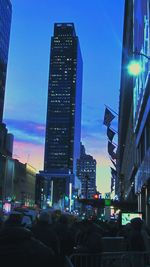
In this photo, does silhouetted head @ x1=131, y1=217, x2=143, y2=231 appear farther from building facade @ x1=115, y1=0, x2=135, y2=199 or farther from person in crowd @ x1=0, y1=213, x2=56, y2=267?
building facade @ x1=115, y1=0, x2=135, y2=199

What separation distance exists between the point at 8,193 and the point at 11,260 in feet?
469

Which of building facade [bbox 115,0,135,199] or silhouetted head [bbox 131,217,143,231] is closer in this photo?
silhouetted head [bbox 131,217,143,231]

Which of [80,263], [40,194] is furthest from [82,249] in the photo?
[40,194]

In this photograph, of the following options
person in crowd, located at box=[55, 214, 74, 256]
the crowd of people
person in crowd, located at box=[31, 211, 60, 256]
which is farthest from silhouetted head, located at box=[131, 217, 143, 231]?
person in crowd, located at box=[31, 211, 60, 256]

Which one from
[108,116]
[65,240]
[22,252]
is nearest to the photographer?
[22,252]

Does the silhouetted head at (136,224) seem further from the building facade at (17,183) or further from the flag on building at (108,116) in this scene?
the building facade at (17,183)

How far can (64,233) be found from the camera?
1106 cm

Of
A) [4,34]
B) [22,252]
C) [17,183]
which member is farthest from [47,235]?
[4,34]

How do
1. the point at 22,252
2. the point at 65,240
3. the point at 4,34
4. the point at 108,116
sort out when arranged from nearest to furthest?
the point at 22,252 → the point at 65,240 → the point at 108,116 → the point at 4,34

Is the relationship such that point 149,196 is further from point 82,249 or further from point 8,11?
point 8,11

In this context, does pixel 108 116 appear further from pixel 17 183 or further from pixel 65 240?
pixel 17 183

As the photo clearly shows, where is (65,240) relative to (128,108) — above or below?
below

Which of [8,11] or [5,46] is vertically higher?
[8,11]

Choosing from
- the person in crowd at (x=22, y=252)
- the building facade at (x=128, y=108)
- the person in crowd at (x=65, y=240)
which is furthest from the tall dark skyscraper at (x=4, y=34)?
the person in crowd at (x=22, y=252)
